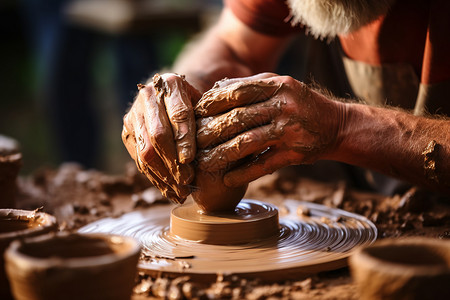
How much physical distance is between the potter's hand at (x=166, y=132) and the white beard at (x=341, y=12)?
2.11ft

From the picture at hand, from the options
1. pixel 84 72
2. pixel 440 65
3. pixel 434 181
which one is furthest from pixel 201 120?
pixel 84 72

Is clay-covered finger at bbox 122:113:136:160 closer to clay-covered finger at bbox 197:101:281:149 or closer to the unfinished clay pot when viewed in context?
clay-covered finger at bbox 197:101:281:149

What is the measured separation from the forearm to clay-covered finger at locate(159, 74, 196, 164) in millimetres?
616

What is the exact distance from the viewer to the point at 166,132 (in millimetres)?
1861

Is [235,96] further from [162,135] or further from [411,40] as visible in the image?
[411,40]

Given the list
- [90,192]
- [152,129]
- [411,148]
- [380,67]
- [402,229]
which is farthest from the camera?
[90,192]

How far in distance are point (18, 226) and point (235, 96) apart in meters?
0.85

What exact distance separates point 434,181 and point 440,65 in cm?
54

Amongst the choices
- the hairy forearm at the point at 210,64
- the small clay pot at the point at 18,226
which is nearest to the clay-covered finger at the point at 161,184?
the small clay pot at the point at 18,226

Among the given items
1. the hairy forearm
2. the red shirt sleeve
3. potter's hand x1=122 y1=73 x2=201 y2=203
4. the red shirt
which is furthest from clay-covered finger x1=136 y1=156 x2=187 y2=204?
the red shirt sleeve

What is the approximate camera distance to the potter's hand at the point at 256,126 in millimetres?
1871

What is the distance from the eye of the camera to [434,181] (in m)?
2.09

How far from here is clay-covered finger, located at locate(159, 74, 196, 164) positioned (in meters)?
1.85

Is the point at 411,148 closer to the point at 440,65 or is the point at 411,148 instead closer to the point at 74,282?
the point at 440,65
